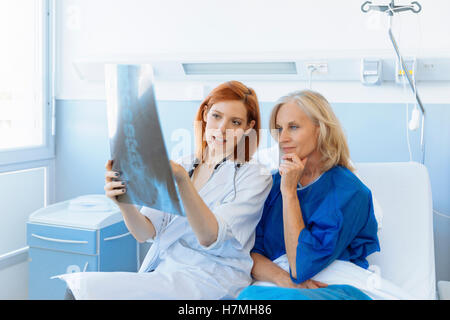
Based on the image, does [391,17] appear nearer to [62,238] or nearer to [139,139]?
[139,139]

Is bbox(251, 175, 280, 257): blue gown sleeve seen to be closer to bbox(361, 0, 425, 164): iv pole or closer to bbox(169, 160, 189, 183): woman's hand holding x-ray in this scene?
bbox(169, 160, 189, 183): woman's hand holding x-ray

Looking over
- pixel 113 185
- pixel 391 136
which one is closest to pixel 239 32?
pixel 391 136

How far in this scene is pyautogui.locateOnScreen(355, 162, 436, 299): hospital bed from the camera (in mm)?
1529

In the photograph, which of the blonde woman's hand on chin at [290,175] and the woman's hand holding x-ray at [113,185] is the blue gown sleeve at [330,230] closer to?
the blonde woman's hand on chin at [290,175]

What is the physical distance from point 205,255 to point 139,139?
518 mm

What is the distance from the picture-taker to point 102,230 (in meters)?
2.17

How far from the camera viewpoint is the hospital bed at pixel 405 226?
1.53 m

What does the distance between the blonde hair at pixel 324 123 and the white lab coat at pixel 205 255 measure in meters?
0.19

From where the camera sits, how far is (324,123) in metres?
1.43

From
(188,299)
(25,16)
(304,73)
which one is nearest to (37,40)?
(25,16)

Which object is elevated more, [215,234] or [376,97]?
[376,97]
